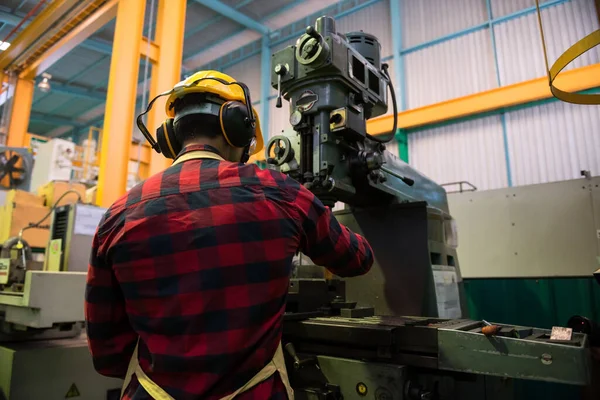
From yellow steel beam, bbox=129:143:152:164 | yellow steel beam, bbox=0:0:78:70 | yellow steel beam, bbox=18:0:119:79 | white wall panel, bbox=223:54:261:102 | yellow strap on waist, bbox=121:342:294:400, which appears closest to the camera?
yellow strap on waist, bbox=121:342:294:400

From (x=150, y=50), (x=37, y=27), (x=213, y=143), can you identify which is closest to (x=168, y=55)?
(x=150, y=50)

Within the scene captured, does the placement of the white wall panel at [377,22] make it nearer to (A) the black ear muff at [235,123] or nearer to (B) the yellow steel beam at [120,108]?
(B) the yellow steel beam at [120,108]

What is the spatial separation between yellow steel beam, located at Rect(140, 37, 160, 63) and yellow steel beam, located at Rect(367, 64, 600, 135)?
8.13 feet

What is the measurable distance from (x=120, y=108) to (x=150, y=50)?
632mm

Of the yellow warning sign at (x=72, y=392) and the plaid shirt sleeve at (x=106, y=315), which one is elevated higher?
the plaid shirt sleeve at (x=106, y=315)

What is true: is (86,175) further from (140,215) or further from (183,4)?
(140,215)

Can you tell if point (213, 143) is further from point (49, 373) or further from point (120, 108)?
point (120, 108)

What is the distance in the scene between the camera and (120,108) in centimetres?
338

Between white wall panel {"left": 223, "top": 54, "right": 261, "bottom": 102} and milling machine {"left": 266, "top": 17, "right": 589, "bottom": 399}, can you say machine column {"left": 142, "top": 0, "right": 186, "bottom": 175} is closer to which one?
milling machine {"left": 266, "top": 17, "right": 589, "bottom": 399}

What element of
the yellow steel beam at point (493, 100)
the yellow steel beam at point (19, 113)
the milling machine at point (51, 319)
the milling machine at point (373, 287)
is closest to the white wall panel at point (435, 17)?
the yellow steel beam at point (493, 100)

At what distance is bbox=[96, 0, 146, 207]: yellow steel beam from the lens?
3.27 meters

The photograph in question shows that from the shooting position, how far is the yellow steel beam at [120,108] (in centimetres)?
327

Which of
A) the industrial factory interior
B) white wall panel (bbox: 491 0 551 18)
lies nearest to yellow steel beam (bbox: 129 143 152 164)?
the industrial factory interior

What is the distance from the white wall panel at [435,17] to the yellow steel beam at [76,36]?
12.6 ft
